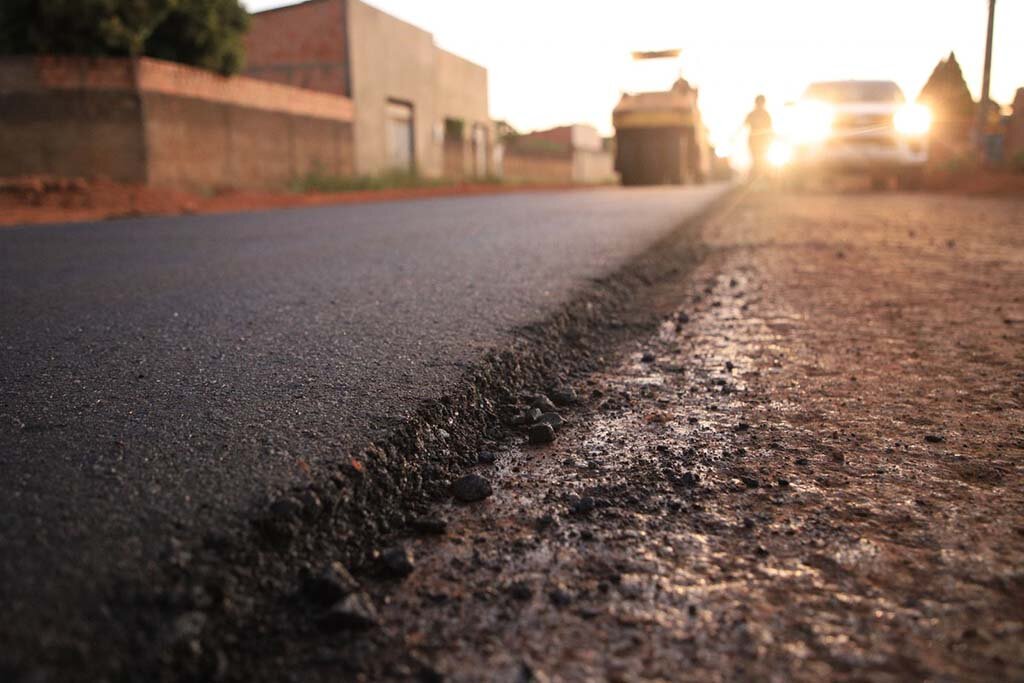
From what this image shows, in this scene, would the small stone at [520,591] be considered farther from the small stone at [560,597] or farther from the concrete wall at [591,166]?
the concrete wall at [591,166]

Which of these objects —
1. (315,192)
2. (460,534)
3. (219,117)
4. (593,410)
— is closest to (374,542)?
(460,534)

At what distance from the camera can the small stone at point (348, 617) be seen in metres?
1.07

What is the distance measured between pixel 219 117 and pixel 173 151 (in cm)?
167

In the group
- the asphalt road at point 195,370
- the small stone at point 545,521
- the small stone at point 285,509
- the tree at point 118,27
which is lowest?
the small stone at point 545,521

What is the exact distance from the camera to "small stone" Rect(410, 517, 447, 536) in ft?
4.47

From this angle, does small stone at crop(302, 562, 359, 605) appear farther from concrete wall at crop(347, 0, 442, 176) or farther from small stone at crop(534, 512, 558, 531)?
concrete wall at crop(347, 0, 442, 176)

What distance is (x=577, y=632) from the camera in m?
1.05

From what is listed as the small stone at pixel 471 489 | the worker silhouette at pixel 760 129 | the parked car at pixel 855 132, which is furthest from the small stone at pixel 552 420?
the worker silhouette at pixel 760 129

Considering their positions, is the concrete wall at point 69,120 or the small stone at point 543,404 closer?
the small stone at point 543,404

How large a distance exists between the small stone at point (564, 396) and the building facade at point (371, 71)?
2162 centimetres

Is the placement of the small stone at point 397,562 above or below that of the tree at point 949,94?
below

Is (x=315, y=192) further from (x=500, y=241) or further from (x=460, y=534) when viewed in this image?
(x=460, y=534)

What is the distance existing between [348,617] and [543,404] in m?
1.05

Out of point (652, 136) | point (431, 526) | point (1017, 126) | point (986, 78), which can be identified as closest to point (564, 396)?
point (431, 526)
